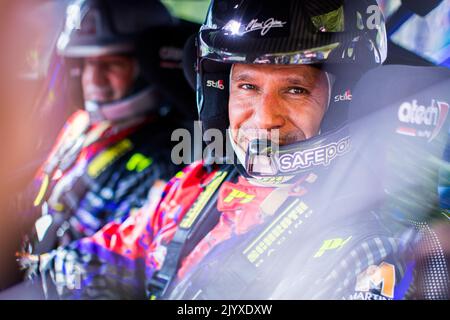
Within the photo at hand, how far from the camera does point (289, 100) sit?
5.00 ft

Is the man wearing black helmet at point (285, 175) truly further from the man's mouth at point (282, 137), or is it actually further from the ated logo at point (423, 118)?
the ated logo at point (423, 118)

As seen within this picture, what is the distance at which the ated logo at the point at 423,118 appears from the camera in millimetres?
1576

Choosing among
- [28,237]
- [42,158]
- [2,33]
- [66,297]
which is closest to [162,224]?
[66,297]

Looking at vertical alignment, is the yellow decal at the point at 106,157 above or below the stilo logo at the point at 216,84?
below

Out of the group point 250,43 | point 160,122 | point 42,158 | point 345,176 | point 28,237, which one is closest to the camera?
point 250,43

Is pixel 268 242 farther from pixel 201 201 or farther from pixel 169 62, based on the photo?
pixel 169 62

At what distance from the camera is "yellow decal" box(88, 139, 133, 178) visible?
2426mm

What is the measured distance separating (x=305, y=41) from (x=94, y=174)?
1214 millimetres

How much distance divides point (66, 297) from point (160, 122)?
79 cm

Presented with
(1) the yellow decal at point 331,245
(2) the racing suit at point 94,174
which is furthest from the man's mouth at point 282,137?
(2) the racing suit at point 94,174

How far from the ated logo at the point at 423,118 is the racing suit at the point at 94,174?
2.50 feet

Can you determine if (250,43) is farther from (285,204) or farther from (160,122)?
(160,122)

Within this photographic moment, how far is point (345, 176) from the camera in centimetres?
158

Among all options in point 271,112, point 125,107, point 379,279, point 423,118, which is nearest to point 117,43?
point 125,107
